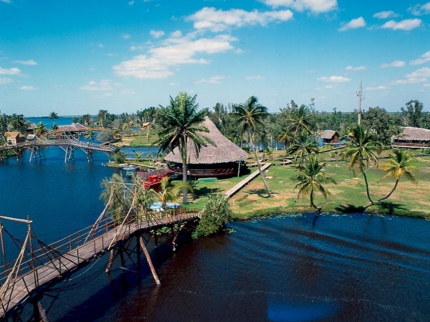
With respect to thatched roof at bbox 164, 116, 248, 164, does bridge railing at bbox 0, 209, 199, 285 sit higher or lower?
lower

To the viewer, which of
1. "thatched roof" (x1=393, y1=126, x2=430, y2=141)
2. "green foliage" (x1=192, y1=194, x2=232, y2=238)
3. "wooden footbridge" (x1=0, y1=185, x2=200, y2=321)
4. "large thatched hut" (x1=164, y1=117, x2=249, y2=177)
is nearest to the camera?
"wooden footbridge" (x1=0, y1=185, x2=200, y2=321)

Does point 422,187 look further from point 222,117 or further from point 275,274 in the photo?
point 222,117

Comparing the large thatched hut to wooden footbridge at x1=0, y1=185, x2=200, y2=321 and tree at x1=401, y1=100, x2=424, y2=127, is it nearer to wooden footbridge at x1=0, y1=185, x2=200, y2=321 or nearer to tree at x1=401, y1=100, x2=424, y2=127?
wooden footbridge at x1=0, y1=185, x2=200, y2=321

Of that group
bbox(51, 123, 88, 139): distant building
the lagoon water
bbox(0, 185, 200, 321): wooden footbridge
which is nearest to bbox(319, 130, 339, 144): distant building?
the lagoon water

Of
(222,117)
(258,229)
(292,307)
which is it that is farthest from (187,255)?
(222,117)

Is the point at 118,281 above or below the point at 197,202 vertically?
below

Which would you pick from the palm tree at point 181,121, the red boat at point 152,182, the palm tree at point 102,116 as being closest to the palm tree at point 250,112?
the palm tree at point 181,121

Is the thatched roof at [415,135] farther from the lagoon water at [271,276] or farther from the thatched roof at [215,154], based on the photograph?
the lagoon water at [271,276]

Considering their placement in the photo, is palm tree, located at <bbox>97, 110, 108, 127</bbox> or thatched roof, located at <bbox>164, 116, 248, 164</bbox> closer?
thatched roof, located at <bbox>164, 116, 248, 164</bbox>
